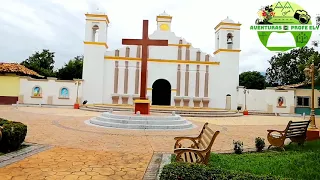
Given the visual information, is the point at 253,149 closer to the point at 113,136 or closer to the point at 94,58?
the point at 113,136

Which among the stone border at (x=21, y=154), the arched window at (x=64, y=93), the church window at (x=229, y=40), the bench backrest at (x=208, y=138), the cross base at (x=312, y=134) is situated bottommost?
the stone border at (x=21, y=154)

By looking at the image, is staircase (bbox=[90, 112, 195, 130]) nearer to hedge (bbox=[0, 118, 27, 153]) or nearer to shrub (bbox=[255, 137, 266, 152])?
shrub (bbox=[255, 137, 266, 152])

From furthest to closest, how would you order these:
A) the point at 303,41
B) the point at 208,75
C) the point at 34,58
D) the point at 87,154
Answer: the point at 34,58 → the point at 208,75 → the point at 303,41 → the point at 87,154

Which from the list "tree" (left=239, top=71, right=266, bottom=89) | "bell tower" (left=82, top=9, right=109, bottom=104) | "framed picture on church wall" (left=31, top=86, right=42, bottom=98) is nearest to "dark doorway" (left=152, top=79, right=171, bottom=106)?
"bell tower" (left=82, top=9, right=109, bottom=104)

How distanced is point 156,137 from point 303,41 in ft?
27.6

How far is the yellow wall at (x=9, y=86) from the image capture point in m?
24.9

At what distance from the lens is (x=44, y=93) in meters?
25.6

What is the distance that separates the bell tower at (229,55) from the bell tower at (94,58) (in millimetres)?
11650

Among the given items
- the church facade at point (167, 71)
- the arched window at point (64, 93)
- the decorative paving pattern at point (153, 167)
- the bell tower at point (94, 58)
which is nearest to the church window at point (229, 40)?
the church facade at point (167, 71)

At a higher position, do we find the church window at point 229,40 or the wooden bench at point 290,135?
the church window at point 229,40

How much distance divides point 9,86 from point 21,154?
22.1 metres

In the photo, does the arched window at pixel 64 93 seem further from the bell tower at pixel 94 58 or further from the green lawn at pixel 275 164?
the green lawn at pixel 275 164

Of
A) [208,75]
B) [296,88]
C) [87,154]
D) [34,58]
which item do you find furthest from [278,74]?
[87,154]

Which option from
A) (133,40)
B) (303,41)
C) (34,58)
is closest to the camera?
(303,41)
